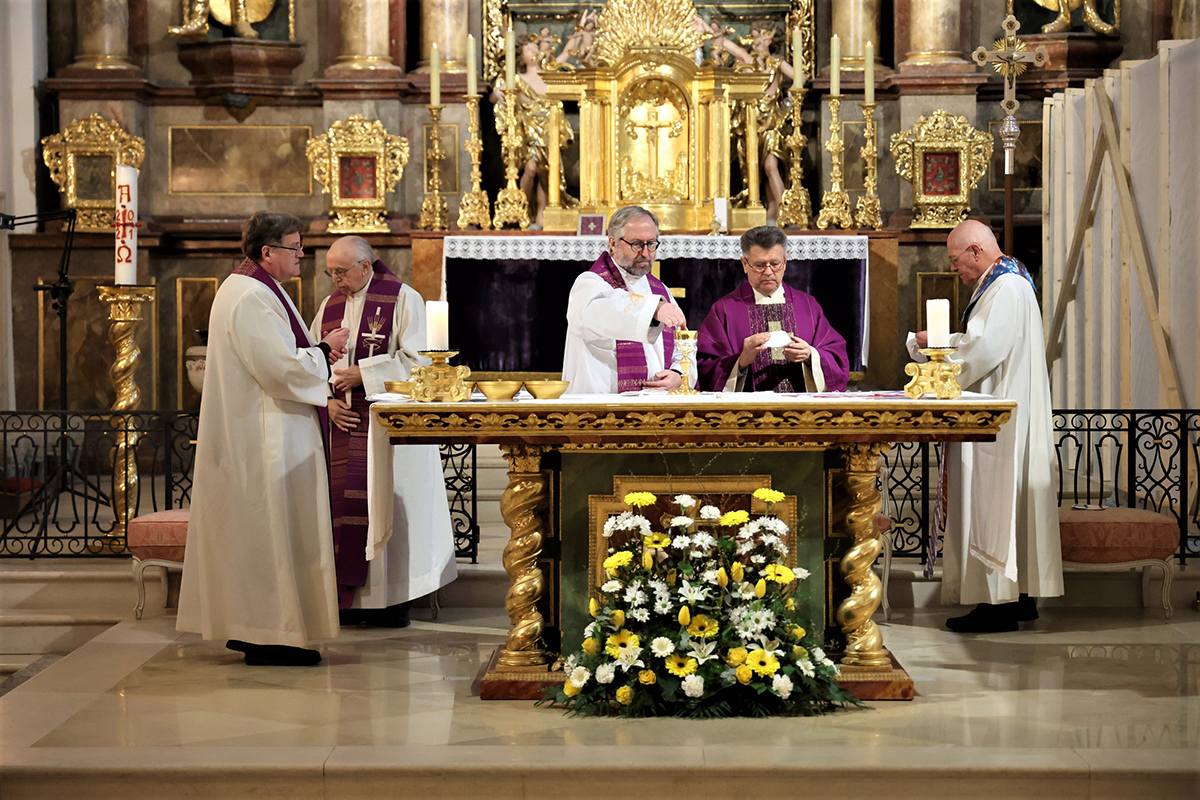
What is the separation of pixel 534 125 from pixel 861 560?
591 cm

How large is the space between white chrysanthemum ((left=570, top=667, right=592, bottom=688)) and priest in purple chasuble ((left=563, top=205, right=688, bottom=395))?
1.23 meters

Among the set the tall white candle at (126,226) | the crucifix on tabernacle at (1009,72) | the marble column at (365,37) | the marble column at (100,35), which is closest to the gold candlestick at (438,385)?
the tall white candle at (126,226)

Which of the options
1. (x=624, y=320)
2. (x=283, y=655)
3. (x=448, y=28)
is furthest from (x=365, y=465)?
(x=448, y=28)

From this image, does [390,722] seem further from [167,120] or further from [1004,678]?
[167,120]

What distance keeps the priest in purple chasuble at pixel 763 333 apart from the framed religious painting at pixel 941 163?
4454 mm

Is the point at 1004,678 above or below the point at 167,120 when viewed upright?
below

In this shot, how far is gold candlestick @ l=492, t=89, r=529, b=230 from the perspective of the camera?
9578mm

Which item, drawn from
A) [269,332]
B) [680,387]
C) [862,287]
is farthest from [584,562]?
[862,287]

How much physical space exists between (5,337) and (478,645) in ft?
18.3

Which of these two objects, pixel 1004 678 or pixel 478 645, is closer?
pixel 1004 678

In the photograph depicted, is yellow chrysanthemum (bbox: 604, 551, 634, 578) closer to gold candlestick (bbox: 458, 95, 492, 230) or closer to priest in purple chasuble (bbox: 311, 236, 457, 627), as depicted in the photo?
priest in purple chasuble (bbox: 311, 236, 457, 627)

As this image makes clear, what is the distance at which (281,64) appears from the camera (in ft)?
34.2

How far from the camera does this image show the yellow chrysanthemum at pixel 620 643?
15.4 feet

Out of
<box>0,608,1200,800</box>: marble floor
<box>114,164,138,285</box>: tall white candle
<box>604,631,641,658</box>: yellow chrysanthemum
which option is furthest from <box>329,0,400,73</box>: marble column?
<box>604,631,641,658</box>: yellow chrysanthemum
